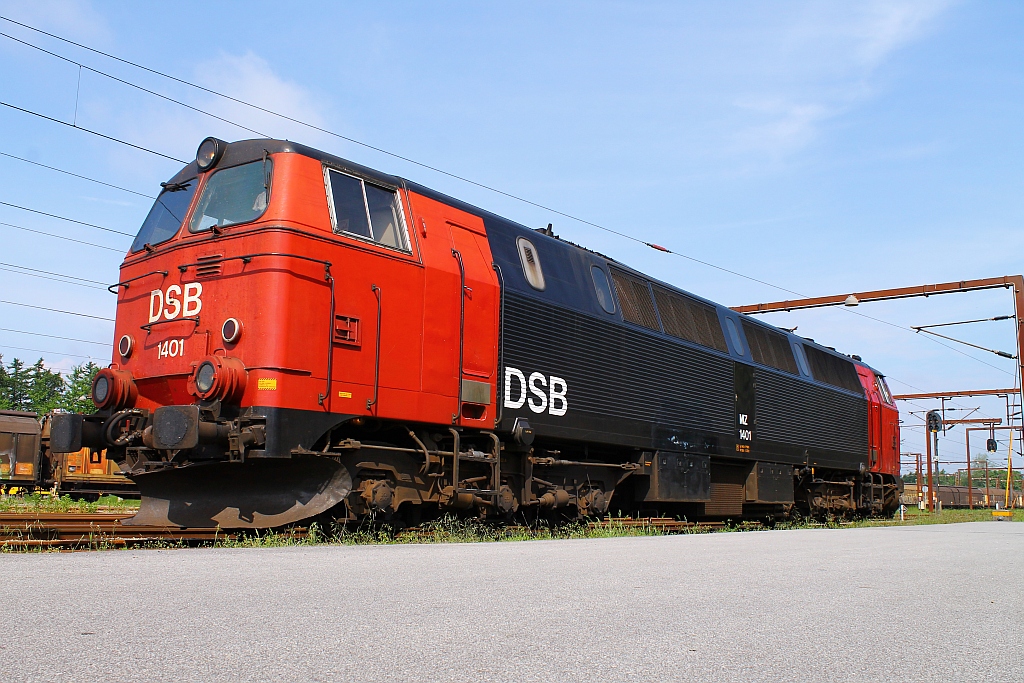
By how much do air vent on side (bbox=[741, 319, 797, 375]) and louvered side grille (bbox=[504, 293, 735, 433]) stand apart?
142 centimetres

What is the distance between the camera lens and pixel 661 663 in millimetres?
3217

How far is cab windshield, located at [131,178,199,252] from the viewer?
30.5 ft

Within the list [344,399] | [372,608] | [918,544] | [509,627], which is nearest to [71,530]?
[344,399]

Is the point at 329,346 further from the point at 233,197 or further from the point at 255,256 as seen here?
the point at 233,197

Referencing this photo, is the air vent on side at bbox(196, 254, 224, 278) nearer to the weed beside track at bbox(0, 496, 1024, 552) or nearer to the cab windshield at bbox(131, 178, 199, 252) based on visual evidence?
the cab windshield at bbox(131, 178, 199, 252)

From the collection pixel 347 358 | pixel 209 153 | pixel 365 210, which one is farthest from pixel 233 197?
pixel 347 358

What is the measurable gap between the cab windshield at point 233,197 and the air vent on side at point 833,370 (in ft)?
44.4

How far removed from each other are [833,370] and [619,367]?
9.68 metres

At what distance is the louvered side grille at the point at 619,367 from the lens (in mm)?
10719

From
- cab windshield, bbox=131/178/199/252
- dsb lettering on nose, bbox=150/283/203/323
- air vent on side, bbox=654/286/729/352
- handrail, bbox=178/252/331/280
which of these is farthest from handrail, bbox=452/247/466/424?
air vent on side, bbox=654/286/729/352

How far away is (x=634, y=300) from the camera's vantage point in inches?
523

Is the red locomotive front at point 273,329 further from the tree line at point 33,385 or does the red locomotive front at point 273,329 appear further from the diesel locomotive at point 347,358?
the tree line at point 33,385

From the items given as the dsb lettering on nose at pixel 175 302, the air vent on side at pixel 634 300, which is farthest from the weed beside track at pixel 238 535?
the air vent on side at pixel 634 300

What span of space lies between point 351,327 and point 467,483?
2.33m
